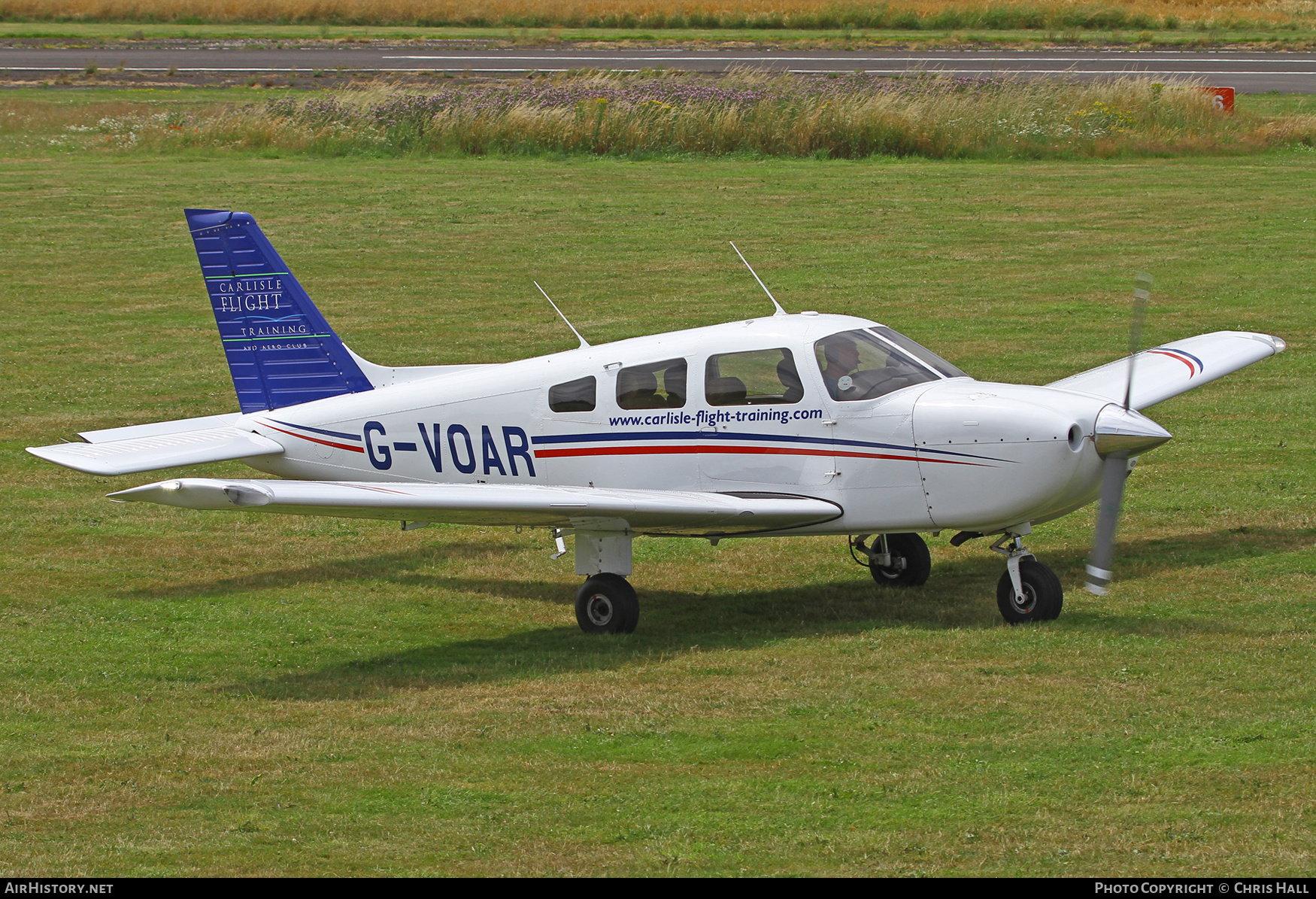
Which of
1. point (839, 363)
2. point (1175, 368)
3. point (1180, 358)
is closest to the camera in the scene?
point (839, 363)

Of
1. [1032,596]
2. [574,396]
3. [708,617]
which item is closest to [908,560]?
[1032,596]

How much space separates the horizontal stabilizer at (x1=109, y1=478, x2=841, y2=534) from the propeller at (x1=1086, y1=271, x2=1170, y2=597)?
189 cm

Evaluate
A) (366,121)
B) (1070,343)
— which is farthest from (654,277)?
(366,121)

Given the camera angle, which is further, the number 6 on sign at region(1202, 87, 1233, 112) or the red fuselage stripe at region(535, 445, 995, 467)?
the number 6 on sign at region(1202, 87, 1233, 112)

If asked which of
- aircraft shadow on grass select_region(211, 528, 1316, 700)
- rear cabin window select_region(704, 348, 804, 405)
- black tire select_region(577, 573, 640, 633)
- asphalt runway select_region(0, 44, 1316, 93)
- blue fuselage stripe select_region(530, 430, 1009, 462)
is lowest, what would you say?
aircraft shadow on grass select_region(211, 528, 1316, 700)

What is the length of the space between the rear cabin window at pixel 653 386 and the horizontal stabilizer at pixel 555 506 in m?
0.67

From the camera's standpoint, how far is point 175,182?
34094 millimetres

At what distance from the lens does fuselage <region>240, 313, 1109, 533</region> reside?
1031 centimetres

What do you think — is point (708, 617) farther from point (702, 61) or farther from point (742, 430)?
point (702, 61)

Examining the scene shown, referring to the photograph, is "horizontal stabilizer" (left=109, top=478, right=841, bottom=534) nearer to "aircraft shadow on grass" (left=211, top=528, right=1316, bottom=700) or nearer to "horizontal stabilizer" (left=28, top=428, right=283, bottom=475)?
"horizontal stabilizer" (left=28, top=428, right=283, bottom=475)

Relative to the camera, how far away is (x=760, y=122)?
3562cm

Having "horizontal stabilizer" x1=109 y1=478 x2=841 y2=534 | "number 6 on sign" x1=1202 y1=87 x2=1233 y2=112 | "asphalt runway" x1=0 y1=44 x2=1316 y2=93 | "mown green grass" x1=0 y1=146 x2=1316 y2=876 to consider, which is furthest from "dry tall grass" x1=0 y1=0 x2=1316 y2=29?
"horizontal stabilizer" x1=109 y1=478 x2=841 y2=534

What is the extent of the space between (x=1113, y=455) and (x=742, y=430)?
104 inches

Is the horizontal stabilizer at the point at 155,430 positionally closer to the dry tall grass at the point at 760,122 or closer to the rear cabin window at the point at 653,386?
the rear cabin window at the point at 653,386
